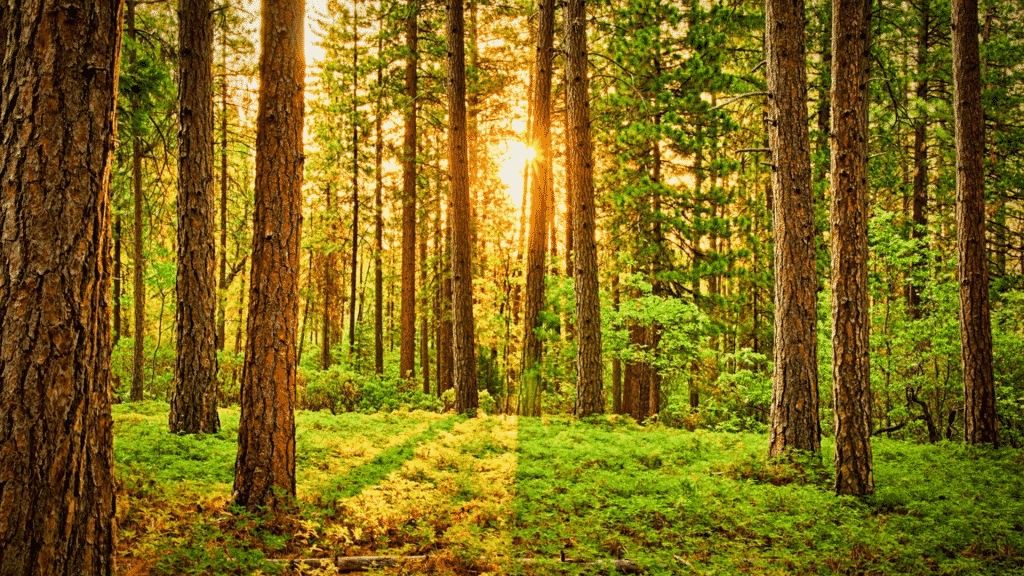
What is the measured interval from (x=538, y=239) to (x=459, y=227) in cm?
183

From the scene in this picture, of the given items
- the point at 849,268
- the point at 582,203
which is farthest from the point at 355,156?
the point at 849,268

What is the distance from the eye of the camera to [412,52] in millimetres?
15891

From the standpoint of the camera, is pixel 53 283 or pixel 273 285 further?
pixel 273 285

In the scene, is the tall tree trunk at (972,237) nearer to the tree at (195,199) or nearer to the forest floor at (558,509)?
the forest floor at (558,509)

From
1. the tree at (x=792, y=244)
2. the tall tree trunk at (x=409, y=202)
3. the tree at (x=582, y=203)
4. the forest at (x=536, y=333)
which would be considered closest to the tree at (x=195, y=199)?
the forest at (x=536, y=333)

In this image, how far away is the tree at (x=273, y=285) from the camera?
203 inches

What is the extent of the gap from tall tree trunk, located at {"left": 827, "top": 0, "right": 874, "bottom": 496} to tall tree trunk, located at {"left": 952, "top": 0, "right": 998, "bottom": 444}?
5.12 meters

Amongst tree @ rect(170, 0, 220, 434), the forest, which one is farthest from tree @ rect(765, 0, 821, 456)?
tree @ rect(170, 0, 220, 434)

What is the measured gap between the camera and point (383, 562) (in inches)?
177

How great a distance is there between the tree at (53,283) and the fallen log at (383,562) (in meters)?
1.50

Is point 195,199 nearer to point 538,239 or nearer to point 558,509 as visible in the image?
point 558,509

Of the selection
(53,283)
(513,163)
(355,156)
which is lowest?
(53,283)

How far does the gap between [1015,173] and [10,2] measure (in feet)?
68.2

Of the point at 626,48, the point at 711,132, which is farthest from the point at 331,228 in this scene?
the point at 711,132
